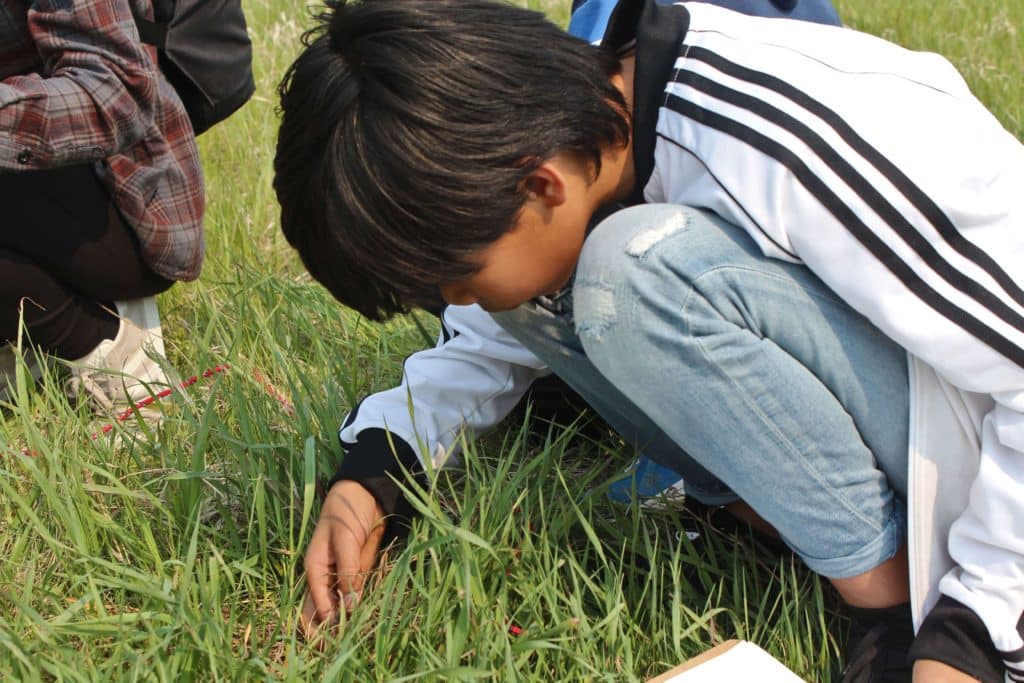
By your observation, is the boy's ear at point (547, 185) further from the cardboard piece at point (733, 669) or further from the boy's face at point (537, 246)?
the cardboard piece at point (733, 669)

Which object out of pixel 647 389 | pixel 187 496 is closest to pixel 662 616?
pixel 647 389

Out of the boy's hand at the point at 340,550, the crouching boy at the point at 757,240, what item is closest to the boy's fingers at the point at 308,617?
the boy's hand at the point at 340,550

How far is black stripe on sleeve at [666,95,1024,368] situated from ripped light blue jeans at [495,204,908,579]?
0.10 meters

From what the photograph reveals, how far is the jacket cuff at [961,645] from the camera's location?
1.10 metres

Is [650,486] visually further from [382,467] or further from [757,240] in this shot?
[757,240]

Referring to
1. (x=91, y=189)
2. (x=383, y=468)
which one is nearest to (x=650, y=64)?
(x=383, y=468)

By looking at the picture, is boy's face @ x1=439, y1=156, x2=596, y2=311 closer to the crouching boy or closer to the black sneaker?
the crouching boy

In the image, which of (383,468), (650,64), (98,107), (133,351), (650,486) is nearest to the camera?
(650,64)

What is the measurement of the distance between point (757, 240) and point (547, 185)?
232 millimetres

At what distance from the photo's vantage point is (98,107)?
1.81m

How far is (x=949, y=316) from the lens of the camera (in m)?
1.06

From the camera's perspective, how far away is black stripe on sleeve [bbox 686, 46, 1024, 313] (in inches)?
41.6

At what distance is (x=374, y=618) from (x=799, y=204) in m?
0.64

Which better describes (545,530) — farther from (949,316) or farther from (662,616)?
(949,316)
